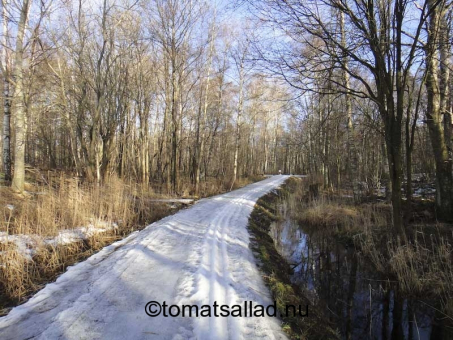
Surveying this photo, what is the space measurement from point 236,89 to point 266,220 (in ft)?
58.3

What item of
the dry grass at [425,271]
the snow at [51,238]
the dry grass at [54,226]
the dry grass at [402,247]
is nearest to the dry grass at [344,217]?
the dry grass at [402,247]

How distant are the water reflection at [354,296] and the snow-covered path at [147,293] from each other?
1489 mm

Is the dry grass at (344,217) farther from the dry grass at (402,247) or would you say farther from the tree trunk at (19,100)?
the tree trunk at (19,100)

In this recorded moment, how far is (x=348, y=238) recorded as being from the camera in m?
7.90

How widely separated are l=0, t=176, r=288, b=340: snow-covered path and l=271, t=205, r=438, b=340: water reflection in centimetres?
149

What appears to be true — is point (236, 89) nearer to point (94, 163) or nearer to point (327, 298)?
point (94, 163)

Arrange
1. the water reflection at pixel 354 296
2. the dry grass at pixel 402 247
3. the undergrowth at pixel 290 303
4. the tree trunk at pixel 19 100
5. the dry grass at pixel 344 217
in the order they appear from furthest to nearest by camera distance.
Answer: the tree trunk at pixel 19 100 → the dry grass at pixel 344 217 → the dry grass at pixel 402 247 → the water reflection at pixel 354 296 → the undergrowth at pixel 290 303

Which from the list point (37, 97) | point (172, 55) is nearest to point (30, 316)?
point (172, 55)

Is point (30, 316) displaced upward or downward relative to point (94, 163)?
downward

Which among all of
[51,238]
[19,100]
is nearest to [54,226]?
[51,238]

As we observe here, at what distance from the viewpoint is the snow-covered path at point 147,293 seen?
8.58 feet

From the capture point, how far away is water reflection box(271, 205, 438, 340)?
3.93m

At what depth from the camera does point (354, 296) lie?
4875 millimetres

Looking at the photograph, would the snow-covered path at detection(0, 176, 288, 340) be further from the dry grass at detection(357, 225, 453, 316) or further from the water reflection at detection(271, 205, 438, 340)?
the dry grass at detection(357, 225, 453, 316)
